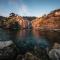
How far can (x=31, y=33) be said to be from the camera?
3574 millimetres

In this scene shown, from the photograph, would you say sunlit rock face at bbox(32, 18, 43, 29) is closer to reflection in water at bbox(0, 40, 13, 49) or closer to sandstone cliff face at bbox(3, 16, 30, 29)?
sandstone cliff face at bbox(3, 16, 30, 29)

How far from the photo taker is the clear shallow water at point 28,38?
356 cm

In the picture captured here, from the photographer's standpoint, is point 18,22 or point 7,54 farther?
point 18,22

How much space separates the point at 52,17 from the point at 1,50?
4.68 ft

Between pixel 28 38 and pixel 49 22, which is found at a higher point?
pixel 49 22

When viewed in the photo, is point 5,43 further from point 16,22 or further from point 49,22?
point 49,22

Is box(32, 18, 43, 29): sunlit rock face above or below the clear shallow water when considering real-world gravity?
above

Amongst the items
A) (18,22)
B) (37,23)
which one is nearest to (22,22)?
(18,22)

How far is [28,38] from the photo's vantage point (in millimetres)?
3623

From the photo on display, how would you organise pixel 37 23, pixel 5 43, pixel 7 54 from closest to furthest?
pixel 7 54 → pixel 5 43 → pixel 37 23

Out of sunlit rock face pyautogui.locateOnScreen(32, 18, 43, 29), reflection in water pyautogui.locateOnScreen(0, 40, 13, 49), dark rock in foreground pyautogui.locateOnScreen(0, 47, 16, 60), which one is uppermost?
sunlit rock face pyautogui.locateOnScreen(32, 18, 43, 29)

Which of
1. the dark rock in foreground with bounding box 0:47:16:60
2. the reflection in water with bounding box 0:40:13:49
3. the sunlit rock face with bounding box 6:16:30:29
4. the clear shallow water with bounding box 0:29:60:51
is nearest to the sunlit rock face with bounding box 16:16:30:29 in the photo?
the sunlit rock face with bounding box 6:16:30:29

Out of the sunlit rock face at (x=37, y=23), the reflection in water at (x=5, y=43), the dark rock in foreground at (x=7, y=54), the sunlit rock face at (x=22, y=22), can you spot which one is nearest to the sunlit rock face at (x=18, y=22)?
the sunlit rock face at (x=22, y=22)

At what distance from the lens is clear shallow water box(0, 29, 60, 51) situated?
3.56 metres
